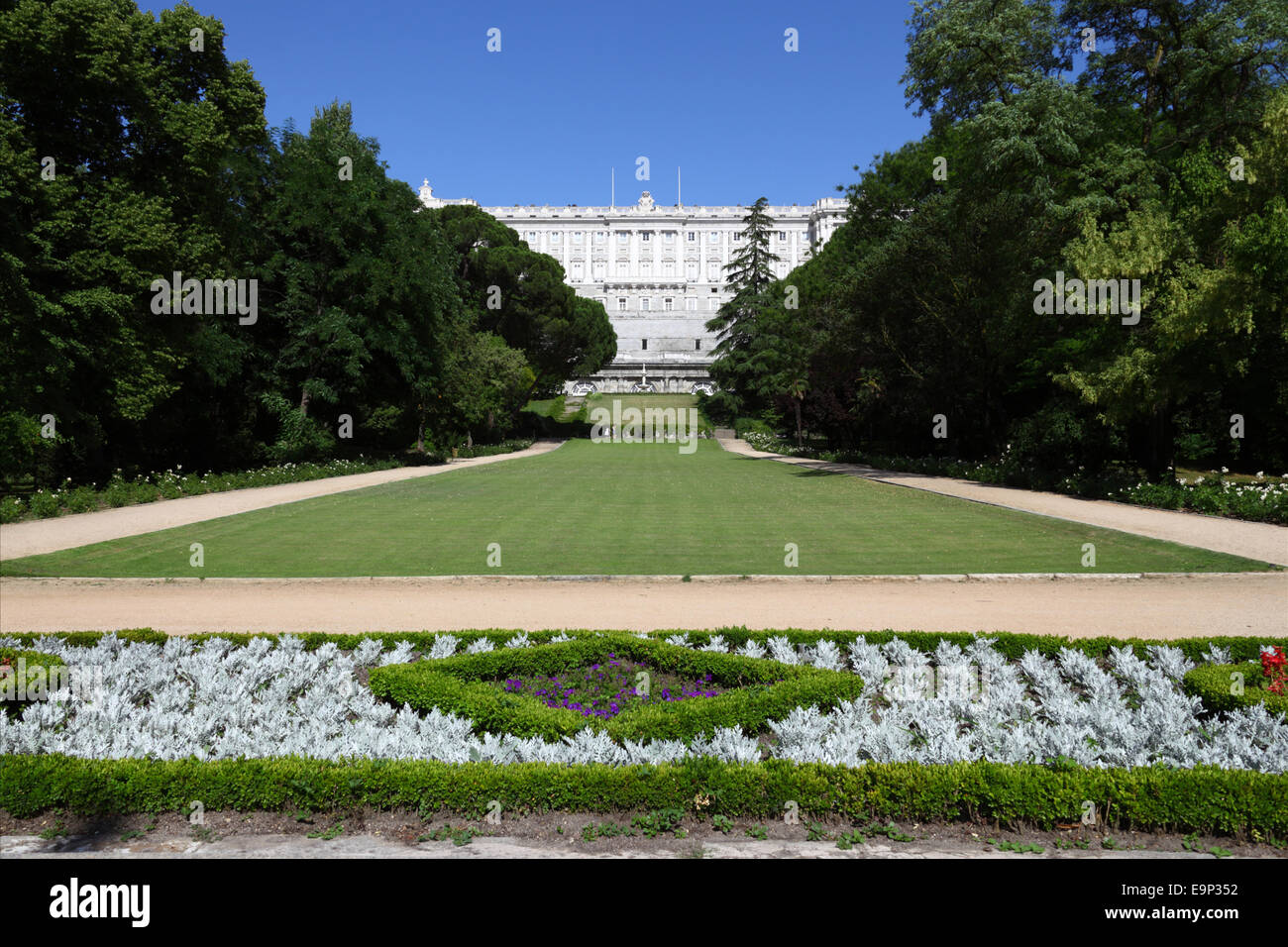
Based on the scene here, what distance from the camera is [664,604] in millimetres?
9555

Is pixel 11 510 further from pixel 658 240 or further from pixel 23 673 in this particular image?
pixel 658 240

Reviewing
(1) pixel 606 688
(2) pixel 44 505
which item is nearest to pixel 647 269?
(2) pixel 44 505

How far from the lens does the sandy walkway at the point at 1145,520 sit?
41.7 feet

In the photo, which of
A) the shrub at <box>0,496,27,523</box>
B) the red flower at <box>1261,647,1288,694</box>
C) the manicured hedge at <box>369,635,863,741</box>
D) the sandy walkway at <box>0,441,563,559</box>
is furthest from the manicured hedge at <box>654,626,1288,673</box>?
the shrub at <box>0,496,27,523</box>

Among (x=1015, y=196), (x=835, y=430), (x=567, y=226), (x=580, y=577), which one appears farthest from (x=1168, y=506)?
(x=567, y=226)

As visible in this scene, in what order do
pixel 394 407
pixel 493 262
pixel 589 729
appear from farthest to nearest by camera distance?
pixel 493 262 < pixel 394 407 < pixel 589 729

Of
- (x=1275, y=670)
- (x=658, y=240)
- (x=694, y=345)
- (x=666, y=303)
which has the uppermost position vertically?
(x=658, y=240)

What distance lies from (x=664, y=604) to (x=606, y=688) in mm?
3430

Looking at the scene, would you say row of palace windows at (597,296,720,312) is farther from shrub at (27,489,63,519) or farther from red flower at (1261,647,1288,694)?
red flower at (1261,647,1288,694)

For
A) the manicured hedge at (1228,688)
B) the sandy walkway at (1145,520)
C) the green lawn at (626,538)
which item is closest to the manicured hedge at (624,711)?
the manicured hedge at (1228,688)

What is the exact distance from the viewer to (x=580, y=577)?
35.5 ft

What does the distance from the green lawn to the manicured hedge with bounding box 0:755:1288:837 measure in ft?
22.6
